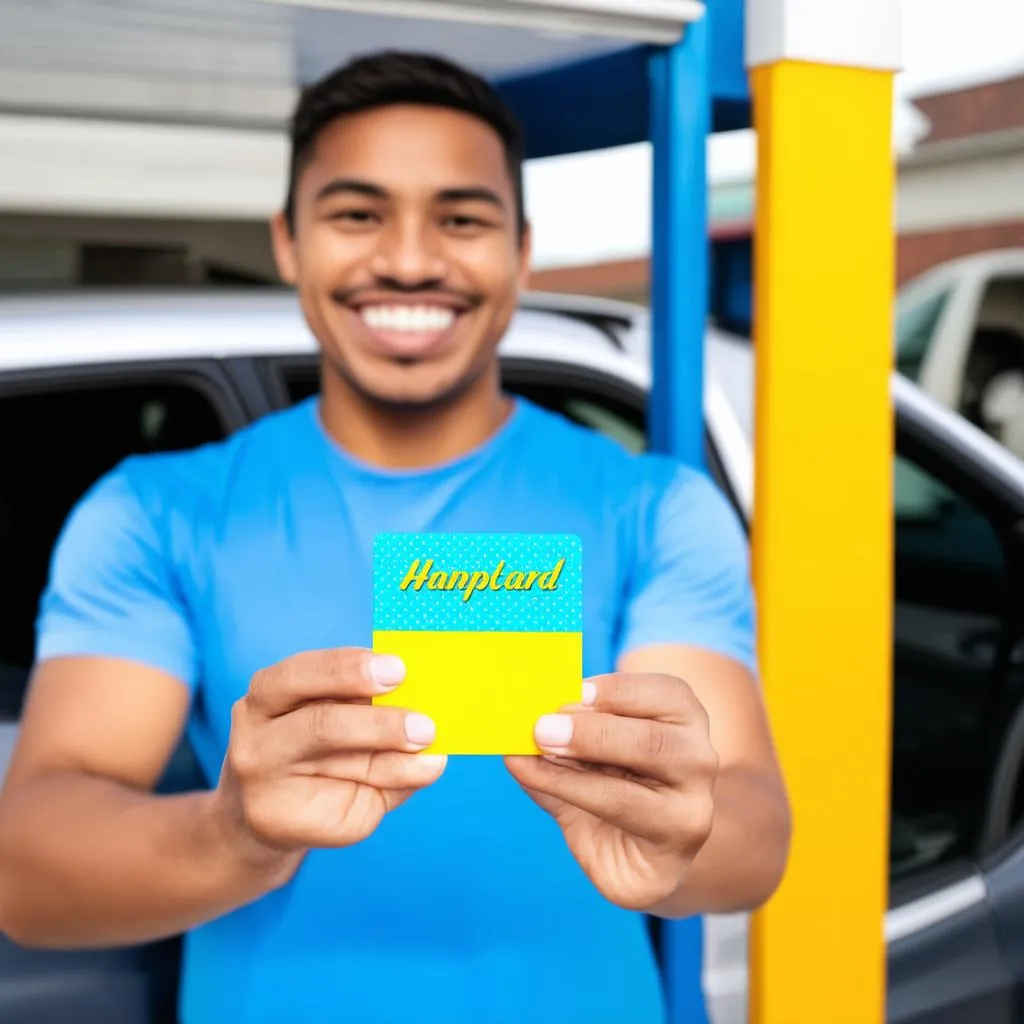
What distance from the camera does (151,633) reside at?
1.59 m

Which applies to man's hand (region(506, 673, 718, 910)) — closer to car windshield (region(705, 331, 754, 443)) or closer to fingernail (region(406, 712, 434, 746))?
fingernail (region(406, 712, 434, 746))

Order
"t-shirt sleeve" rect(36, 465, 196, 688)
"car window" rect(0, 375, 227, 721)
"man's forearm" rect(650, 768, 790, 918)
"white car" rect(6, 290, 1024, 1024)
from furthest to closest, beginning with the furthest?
"car window" rect(0, 375, 227, 721)
"white car" rect(6, 290, 1024, 1024)
"t-shirt sleeve" rect(36, 465, 196, 688)
"man's forearm" rect(650, 768, 790, 918)

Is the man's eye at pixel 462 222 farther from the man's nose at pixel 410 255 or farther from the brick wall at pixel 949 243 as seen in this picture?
the brick wall at pixel 949 243

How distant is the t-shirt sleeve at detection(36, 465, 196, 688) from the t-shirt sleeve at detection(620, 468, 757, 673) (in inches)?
21.7

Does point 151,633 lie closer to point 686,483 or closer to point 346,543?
point 346,543

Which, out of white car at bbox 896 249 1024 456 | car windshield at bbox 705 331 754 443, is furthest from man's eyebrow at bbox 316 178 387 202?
white car at bbox 896 249 1024 456

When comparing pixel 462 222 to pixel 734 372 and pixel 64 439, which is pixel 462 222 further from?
pixel 734 372

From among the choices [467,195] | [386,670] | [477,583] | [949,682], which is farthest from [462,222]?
[949,682]

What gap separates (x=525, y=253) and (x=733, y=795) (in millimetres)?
813

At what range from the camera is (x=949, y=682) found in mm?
2854

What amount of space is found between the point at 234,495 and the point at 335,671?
2.28 ft

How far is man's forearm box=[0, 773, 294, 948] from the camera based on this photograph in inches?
51.8

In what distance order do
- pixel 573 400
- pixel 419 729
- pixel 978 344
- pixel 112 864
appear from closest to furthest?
pixel 419 729
pixel 112 864
pixel 573 400
pixel 978 344

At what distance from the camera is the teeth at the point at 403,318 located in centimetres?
169
